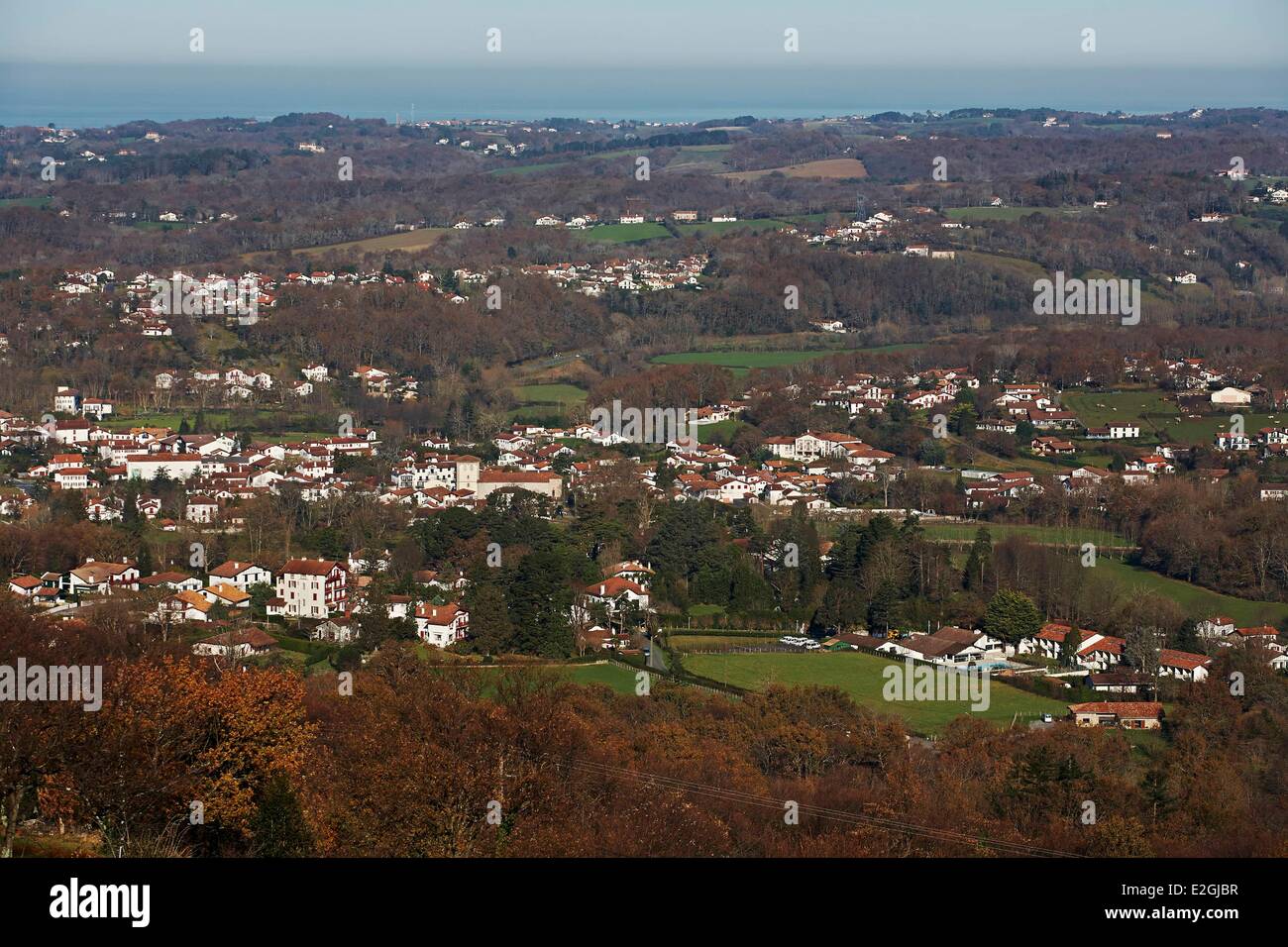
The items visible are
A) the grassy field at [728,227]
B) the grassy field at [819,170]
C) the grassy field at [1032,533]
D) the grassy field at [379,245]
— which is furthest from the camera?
the grassy field at [819,170]

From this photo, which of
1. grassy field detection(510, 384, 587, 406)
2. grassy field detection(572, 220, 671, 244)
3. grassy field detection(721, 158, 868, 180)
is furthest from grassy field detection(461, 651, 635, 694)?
grassy field detection(721, 158, 868, 180)

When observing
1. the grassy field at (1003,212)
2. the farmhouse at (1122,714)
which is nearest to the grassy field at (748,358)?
the grassy field at (1003,212)

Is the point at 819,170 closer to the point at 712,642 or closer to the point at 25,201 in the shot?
the point at 25,201

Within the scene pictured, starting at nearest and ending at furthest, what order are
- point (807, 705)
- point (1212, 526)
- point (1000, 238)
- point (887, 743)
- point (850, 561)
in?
point (887, 743)
point (807, 705)
point (850, 561)
point (1212, 526)
point (1000, 238)

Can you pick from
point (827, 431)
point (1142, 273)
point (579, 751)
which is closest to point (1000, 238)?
point (1142, 273)

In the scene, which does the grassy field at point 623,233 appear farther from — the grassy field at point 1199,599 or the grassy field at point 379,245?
the grassy field at point 1199,599
